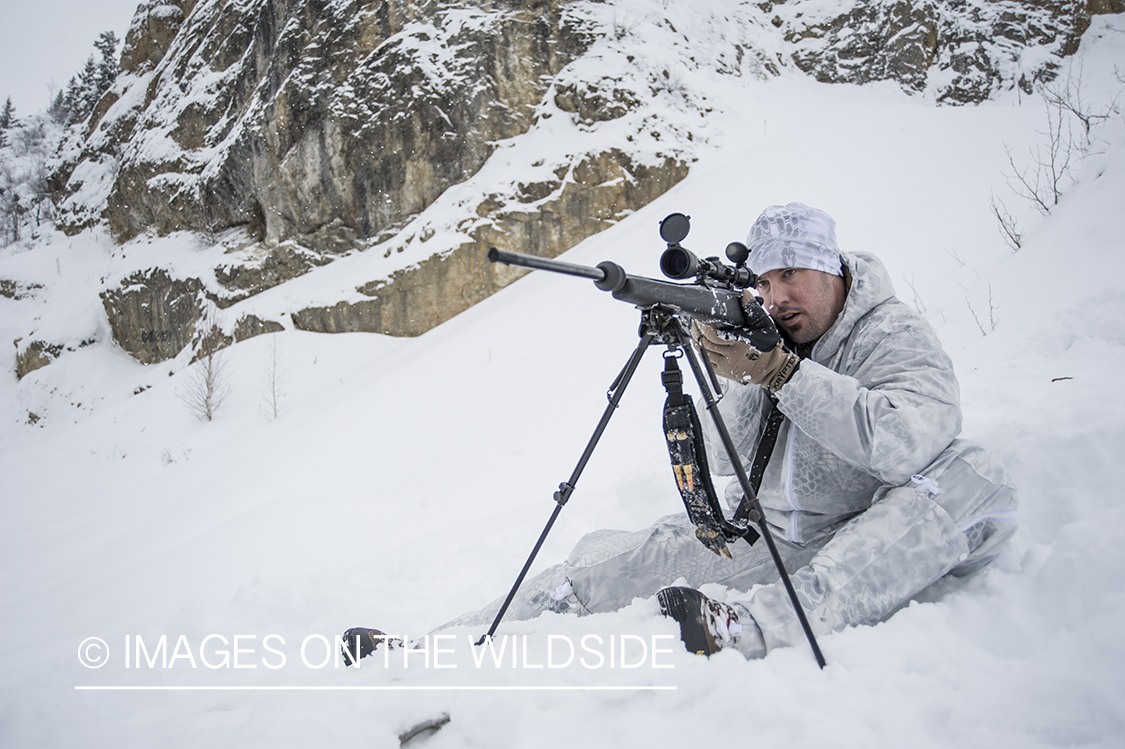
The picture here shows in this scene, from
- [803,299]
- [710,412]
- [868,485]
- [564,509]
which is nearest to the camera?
[710,412]

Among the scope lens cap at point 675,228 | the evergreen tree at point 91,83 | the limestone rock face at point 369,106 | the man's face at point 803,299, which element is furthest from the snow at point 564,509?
the evergreen tree at point 91,83

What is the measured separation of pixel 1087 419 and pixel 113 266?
2166 cm

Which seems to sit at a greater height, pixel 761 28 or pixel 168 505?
pixel 761 28

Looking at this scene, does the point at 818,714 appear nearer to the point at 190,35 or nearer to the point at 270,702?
the point at 270,702

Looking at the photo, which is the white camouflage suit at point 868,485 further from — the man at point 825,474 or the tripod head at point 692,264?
the tripod head at point 692,264

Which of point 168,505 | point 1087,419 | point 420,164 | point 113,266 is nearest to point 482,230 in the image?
point 420,164

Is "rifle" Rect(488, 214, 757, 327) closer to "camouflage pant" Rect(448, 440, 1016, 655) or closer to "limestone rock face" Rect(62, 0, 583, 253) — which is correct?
"camouflage pant" Rect(448, 440, 1016, 655)

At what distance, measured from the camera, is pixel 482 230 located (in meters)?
10.6

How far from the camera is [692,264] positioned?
5.15 feet

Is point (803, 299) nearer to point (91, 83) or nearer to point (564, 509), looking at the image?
point (564, 509)

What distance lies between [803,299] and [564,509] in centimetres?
272

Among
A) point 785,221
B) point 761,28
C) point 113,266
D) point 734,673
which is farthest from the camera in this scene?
point 113,266

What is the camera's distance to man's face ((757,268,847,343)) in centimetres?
208

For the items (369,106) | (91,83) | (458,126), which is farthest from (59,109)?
(458,126)
